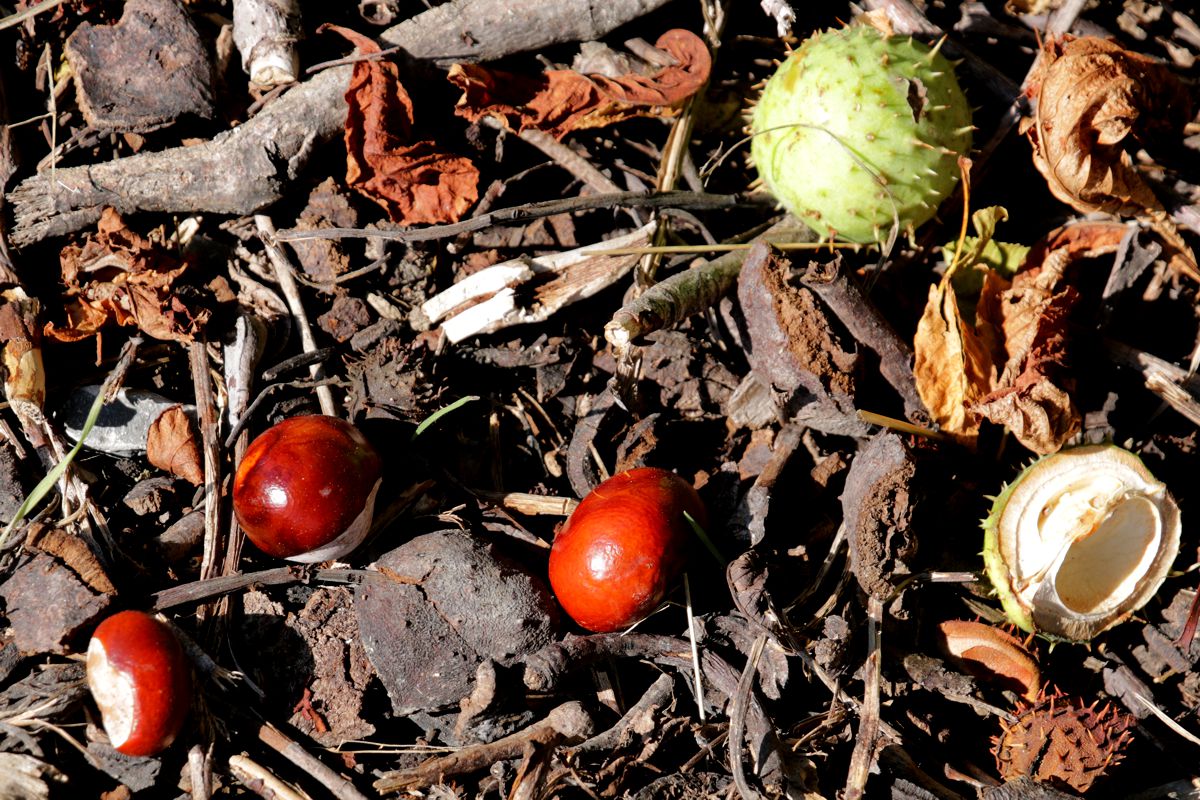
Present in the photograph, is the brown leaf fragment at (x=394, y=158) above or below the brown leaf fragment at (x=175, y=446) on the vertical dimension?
above

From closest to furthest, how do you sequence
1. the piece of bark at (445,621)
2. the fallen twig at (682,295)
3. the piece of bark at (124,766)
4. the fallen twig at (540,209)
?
the piece of bark at (124,766) → the piece of bark at (445,621) → the fallen twig at (682,295) → the fallen twig at (540,209)

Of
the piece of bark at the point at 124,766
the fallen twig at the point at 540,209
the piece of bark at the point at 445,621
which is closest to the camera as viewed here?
the piece of bark at the point at 124,766

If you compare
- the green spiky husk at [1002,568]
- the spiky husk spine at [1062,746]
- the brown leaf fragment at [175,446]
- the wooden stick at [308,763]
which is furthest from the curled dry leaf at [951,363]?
the brown leaf fragment at [175,446]

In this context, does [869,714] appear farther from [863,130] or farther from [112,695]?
[112,695]

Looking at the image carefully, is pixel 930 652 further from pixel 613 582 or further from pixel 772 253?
pixel 772 253

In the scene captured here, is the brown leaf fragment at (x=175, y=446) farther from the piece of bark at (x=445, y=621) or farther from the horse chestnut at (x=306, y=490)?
the piece of bark at (x=445, y=621)

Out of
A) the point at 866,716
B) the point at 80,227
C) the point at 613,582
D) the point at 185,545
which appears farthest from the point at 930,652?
the point at 80,227
